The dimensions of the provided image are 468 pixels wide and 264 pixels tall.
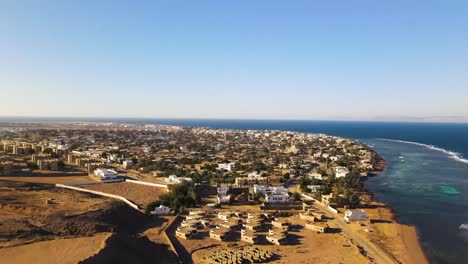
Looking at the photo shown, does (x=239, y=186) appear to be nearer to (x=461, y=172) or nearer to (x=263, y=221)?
(x=263, y=221)

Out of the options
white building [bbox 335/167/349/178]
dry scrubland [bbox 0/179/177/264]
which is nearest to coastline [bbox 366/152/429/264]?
→ dry scrubland [bbox 0/179/177/264]

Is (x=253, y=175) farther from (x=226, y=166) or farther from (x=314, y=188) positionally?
(x=314, y=188)

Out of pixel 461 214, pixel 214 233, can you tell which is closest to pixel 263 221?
pixel 214 233

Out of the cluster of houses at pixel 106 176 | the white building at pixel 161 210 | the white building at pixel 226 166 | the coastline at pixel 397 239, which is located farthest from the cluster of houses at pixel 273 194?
the cluster of houses at pixel 106 176

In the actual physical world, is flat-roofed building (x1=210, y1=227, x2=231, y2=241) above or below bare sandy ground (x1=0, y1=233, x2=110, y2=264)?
below

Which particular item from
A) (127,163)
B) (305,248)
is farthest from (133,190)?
(305,248)

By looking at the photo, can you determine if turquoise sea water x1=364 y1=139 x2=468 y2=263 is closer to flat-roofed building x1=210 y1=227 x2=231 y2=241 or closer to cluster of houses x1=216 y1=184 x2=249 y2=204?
flat-roofed building x1=210 y1=227 x2=231 y2=241

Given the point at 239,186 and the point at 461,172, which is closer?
the point at 239,186
